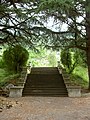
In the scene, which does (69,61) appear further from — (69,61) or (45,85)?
(45,85)

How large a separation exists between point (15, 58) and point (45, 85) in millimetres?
5421

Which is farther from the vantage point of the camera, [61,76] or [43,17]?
[61,76]

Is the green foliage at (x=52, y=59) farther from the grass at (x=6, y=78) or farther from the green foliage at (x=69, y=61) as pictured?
the grass at (x=6, y=78)

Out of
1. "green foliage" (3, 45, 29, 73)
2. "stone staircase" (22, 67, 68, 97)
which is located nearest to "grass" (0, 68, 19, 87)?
"green foliage" (3, 45, 29, 73)

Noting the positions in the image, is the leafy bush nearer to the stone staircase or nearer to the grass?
the stone staircase

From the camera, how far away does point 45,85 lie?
1658 centimetres

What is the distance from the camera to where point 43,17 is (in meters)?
12.7

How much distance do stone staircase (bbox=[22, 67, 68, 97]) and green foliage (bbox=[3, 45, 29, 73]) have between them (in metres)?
1.69

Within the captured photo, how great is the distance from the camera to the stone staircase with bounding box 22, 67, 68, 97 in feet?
49.8

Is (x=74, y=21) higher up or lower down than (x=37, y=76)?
higher up

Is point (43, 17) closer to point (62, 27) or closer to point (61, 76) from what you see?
point (62, 27)

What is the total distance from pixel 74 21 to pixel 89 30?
73.4 inches

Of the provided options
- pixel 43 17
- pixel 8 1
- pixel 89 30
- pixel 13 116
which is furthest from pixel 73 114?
pixel 89 30

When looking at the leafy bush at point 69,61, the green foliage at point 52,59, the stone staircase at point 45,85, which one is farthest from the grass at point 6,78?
the green foliage at point 52,59
